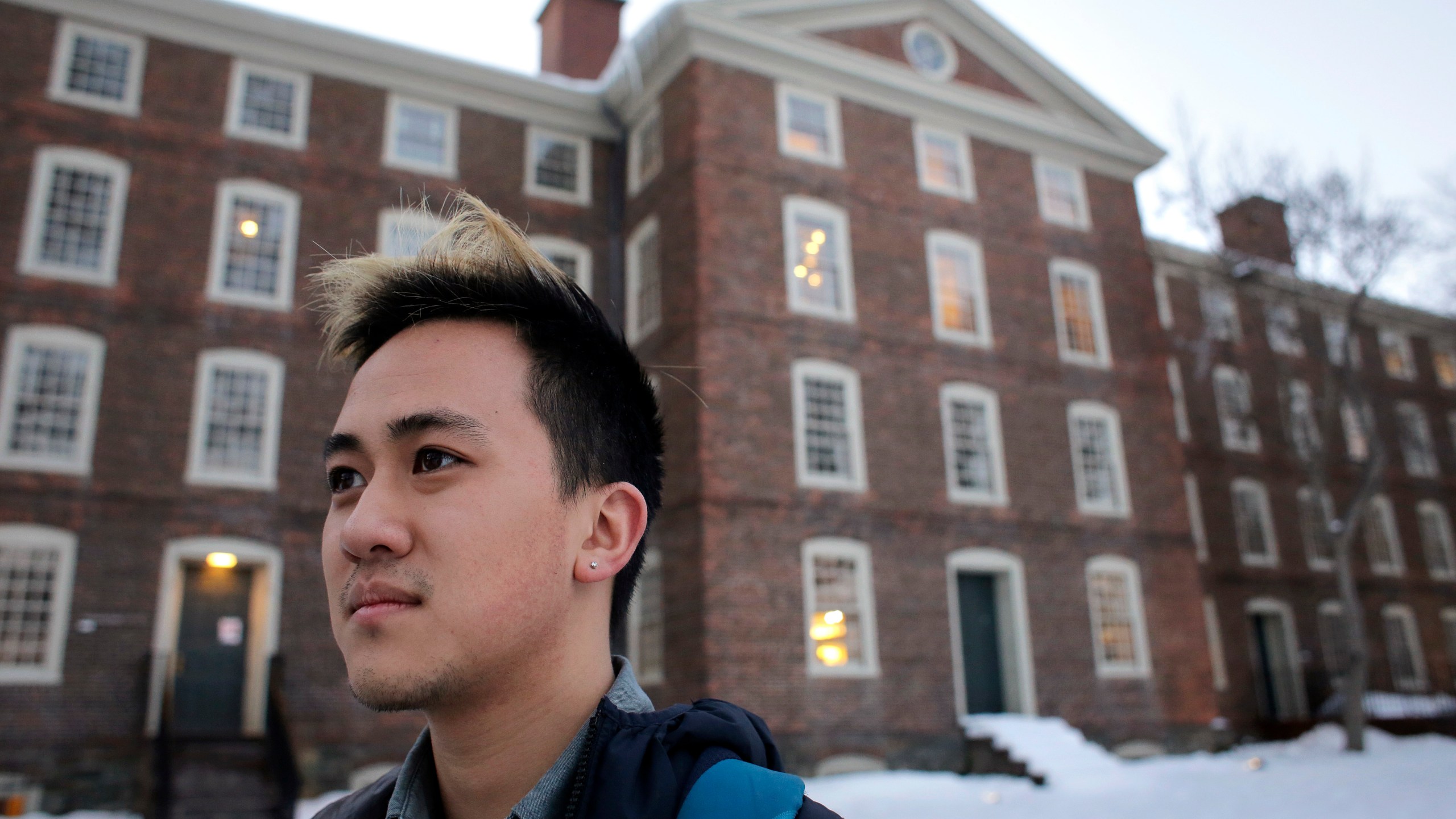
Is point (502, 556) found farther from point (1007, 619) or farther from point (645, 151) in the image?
point (645, 151)

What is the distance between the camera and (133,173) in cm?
1712

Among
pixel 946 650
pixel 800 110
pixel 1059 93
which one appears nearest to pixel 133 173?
pixel 800 110

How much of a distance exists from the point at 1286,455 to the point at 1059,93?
1324 cm

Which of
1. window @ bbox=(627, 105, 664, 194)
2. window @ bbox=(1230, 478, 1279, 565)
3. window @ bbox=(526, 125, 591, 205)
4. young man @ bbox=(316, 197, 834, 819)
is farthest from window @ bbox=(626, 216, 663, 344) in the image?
window @ bbox=(1230, 478, 1279, 565)

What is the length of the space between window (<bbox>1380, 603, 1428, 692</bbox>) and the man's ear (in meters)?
33.1

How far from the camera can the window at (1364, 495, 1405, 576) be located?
29747 mm

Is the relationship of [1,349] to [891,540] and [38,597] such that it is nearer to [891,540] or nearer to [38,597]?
[38,597]

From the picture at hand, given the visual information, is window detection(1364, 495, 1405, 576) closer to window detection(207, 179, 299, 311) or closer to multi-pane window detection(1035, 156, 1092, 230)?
multi-pane window detection(1035, 156, 1092, 230)

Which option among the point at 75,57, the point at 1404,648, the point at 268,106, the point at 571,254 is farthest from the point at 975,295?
the point at 1404,648

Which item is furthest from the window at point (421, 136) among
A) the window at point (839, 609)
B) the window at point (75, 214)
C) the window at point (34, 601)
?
the window at point (839, 609)

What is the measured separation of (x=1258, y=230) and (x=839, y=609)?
1624 centimetres

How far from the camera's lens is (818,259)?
18812 millimetres

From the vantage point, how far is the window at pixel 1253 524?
27.2 meters

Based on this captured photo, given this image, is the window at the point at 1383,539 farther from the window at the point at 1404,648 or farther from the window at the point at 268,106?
the window at the point at 268,106
